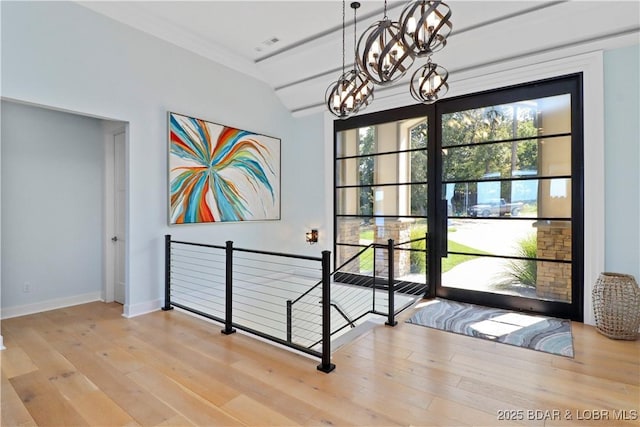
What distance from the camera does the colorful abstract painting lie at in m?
4.17

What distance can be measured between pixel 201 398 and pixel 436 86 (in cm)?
280

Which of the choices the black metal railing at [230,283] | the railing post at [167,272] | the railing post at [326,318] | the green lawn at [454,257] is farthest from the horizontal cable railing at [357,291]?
the railing post at [326,318]

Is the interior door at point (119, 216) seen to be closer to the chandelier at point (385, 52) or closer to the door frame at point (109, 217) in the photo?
the door frame at point (109, 217)

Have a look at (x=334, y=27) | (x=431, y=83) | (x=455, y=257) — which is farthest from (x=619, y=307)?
(x=334, y=27)

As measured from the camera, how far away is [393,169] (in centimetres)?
493

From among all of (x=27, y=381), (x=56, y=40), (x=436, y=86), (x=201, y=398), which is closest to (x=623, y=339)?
(x=436, y=86)

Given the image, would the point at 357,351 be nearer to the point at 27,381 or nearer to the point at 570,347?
the point at 570,347

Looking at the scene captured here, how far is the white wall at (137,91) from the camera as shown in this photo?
10.1 feet

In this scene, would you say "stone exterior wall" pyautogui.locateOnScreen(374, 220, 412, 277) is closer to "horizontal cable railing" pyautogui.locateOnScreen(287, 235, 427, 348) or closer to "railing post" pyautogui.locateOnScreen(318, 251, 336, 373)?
"horizontal cable railing" pyautogui.locateOnScreen(287, 235, 427, 348)

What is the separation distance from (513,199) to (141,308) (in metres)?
4.63

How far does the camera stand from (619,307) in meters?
3.10

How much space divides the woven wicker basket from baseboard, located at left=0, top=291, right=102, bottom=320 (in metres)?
5.88

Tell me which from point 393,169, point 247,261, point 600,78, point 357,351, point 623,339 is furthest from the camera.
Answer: point 247,261

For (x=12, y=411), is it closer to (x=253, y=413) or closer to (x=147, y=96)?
(x=253, y=413)
